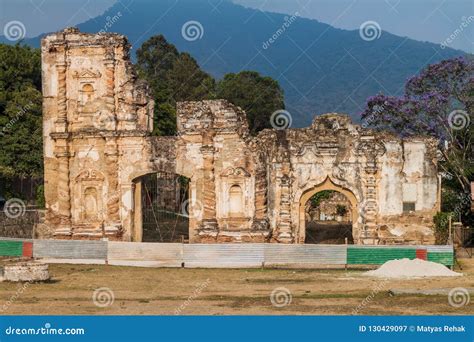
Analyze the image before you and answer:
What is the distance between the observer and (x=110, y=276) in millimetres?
29250

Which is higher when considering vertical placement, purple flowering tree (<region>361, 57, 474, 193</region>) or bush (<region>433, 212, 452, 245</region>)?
purple flowering tree (<region>361, 57, 474, 193</region>)

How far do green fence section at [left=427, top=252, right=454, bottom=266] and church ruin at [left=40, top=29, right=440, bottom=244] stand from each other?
4.53m

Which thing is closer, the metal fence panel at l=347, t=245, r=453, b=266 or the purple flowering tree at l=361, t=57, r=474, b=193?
the metal fence panel at l=347, t=245, r=453, b=266

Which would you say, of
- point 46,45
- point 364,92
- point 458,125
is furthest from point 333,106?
point 46,45

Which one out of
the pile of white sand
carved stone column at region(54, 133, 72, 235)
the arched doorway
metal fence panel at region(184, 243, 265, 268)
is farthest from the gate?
the pile of white sand

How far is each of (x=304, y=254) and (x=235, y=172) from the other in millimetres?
5774

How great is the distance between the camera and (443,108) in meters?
50.7

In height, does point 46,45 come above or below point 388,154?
above

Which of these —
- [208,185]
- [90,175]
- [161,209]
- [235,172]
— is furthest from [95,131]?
[161,209]

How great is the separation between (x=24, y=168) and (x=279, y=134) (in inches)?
790

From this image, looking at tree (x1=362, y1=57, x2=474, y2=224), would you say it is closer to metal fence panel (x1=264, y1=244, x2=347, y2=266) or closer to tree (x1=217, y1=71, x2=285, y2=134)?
metal fence panel (x1=264, y1=244, x2=347, y2=266)

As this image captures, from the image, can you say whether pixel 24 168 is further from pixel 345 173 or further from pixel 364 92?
pixel 364 92

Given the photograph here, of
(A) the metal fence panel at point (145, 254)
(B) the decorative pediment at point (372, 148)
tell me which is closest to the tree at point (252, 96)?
(B) the decorative pediment at point (372, 148)

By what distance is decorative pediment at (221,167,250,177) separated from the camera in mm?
35875
